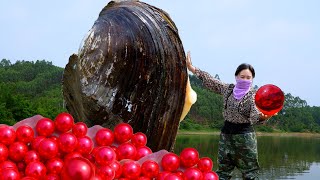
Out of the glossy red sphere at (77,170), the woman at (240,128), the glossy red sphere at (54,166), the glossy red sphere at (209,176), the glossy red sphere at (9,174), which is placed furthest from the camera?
the woman at (240,128)

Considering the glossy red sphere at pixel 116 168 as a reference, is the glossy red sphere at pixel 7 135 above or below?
above

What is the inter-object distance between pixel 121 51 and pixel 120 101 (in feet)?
0.89

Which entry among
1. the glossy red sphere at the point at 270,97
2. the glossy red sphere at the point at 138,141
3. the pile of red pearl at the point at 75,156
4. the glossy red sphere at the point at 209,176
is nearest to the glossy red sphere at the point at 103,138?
the pile of red pearl at the point at 75,156

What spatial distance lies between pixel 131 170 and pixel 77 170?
0.52 m

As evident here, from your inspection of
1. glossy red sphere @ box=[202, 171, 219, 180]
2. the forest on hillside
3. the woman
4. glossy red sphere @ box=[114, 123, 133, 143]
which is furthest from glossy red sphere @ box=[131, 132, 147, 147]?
the forest on hillside

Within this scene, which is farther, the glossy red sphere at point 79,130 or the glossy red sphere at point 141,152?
the glossy red sphere at point 141,152

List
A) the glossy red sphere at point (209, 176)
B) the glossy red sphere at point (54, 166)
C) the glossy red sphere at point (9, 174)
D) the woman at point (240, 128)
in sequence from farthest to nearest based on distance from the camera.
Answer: the woman at point (240, 128) < the glossy red sphere at point (209, 176) < the glossy red sphere at point (54, 166) < the glossy red sphere at point (9, 174)

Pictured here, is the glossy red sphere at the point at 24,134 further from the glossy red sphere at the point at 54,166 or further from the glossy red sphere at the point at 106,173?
the glossy red sphere at the point at 106,173

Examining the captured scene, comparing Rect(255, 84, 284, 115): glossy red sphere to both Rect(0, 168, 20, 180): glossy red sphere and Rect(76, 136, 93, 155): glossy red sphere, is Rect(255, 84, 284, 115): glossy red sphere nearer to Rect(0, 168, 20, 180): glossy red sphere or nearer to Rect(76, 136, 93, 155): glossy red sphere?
Rect(76, 136, 93, 155): glossy red sphere

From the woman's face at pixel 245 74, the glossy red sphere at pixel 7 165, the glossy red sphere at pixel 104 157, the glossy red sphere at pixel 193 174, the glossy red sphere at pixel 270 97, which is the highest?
the woman's face at pixel 245 74

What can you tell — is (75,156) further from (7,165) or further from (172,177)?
(172,177)

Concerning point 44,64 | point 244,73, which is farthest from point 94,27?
point 44,64

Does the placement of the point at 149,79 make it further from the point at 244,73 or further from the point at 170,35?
the point at 244,73

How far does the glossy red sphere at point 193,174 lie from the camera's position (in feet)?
→ 6.20
